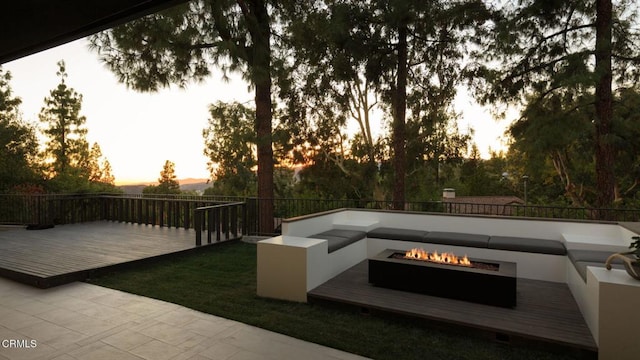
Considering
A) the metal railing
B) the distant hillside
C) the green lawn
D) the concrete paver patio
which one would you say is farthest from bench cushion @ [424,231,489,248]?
the distant hillside

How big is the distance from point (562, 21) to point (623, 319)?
8960 millimetres

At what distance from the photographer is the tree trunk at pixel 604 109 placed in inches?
307

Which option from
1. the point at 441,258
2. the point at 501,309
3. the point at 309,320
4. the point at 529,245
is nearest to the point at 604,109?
the point at 529,245

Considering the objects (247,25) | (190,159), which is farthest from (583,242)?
(190,159)

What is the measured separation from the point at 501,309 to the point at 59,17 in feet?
12.6

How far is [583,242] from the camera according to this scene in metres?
4.06

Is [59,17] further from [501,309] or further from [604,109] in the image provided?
[604,109]

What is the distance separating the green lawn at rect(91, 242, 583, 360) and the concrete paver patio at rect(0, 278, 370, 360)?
155 mm

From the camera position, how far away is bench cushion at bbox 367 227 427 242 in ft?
15.8

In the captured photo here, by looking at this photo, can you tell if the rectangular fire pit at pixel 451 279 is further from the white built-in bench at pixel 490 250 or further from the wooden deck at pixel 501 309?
the white built-in bench at pixel 490 250

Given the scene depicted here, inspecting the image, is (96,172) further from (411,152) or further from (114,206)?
(411,152)

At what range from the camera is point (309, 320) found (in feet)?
10.6

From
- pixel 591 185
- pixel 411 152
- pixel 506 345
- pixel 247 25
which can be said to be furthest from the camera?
pixel 591 185

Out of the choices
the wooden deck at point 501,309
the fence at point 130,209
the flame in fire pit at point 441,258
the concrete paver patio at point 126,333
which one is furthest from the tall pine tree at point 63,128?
the flame in fire pit at point 441,258
